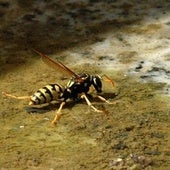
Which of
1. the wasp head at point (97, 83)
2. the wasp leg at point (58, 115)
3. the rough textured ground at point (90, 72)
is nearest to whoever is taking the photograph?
the rough textured ground at point (90, 72)

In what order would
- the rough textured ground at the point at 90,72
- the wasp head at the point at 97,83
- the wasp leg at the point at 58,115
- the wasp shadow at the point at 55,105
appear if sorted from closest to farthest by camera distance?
the rough textured ground at the point at 90,72, the wasp leg at the point at 58,115, the wasp shadow at the point at 55,105, the wasp head at the point at 97,83

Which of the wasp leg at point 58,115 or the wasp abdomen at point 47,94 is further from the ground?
the wasp abdomen at point 47,94

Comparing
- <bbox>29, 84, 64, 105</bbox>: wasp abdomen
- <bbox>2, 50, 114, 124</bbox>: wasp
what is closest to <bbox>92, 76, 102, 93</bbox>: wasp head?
<bbox>2, 50, 114, 124</bbox>: wasp

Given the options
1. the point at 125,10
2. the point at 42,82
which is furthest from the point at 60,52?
the point at 125,10

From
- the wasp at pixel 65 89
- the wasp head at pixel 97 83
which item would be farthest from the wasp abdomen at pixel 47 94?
the wasp head at pixel 97 83

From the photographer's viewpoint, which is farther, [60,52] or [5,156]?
[60,52]

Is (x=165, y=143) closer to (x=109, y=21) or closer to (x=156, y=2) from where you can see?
(x=109, y=21)

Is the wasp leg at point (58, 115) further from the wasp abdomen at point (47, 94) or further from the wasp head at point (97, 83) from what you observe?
the wasp head at point (97, 83)

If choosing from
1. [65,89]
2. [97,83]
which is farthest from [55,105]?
[97,83]

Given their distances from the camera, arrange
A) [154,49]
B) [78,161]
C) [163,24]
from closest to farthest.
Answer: [78,161] → [154,49] → [163,24]
